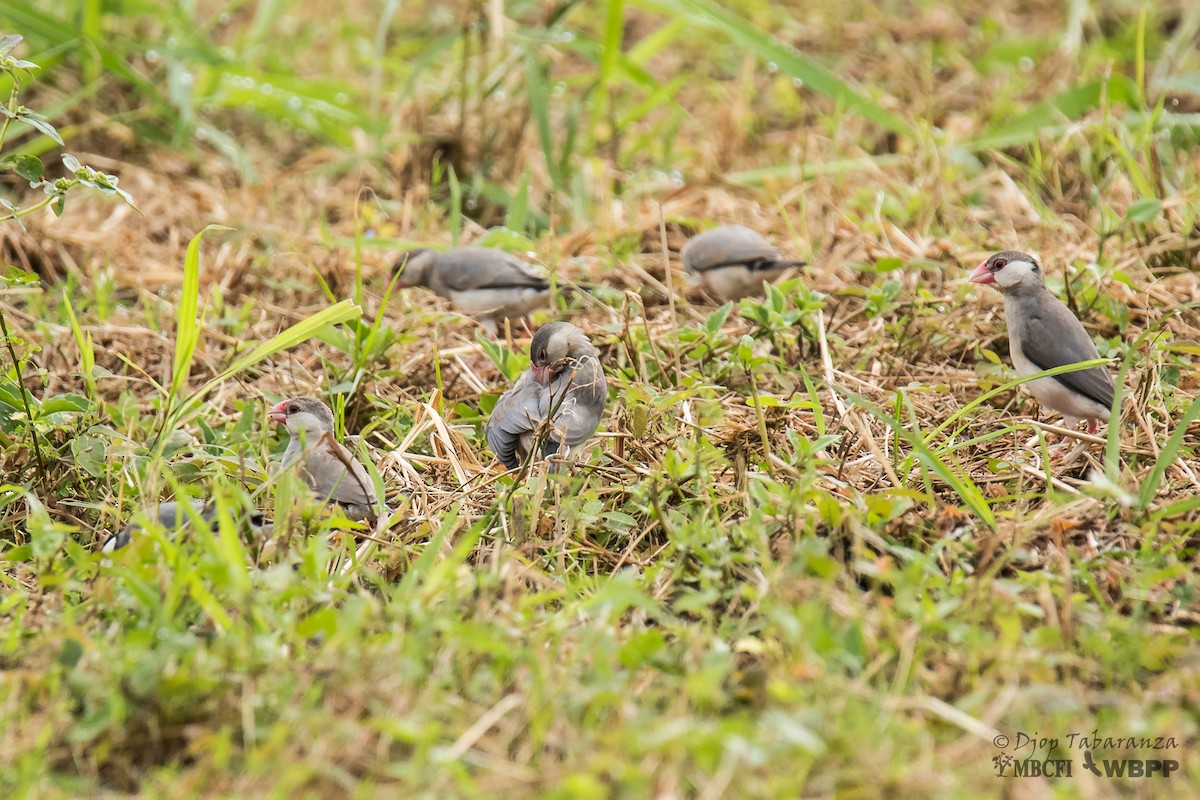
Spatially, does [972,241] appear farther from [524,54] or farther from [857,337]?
[524,54]

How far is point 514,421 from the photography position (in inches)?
162

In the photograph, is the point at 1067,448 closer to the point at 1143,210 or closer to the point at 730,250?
the point at 1143,210

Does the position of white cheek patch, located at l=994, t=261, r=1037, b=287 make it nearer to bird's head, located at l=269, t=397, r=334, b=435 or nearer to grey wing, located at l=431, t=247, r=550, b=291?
grey wing, located at l=431, t=247, r=550, b=291

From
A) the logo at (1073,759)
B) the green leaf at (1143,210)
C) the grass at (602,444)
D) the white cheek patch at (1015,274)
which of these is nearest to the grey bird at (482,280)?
the grass at (602,444)

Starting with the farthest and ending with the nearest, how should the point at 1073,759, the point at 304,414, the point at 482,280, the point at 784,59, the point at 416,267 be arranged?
the point at 784,59
the point at 416,267
the point at 482,280
the point at 304,414
the point at 1073,759

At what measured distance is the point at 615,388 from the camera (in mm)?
4773

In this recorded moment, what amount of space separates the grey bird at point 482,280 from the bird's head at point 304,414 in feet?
4.46

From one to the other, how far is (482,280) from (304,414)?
5.25ft

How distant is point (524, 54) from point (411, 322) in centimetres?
204

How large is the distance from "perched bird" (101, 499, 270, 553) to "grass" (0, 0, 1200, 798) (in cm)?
8

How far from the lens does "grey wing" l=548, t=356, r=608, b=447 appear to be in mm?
4094

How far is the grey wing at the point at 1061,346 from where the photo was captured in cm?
421

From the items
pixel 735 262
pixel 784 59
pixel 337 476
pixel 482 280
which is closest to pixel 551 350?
pixel 337 476

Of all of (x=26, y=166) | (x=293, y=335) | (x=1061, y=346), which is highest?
(x=26, y=166)
